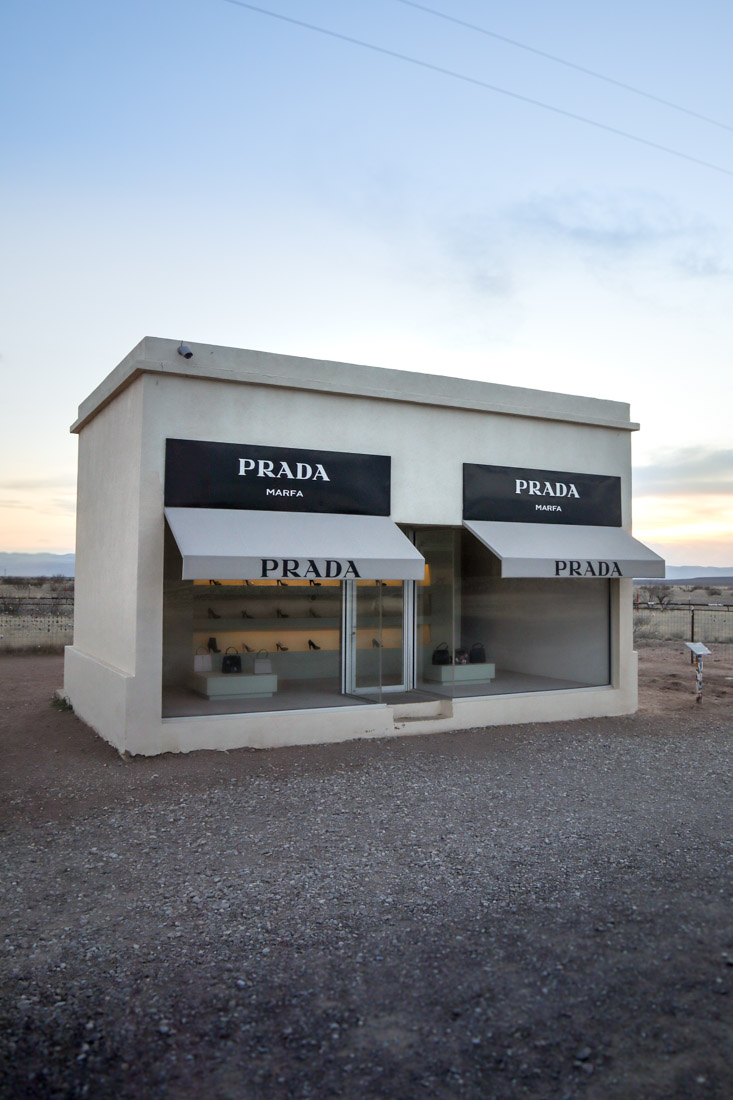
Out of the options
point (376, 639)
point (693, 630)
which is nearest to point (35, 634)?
point (376, 639)

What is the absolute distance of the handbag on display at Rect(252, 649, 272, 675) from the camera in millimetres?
10055

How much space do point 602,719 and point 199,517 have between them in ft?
22.6

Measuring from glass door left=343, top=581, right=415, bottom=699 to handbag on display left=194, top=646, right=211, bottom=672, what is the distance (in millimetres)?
1917

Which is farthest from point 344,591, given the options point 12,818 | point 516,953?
point 516,953

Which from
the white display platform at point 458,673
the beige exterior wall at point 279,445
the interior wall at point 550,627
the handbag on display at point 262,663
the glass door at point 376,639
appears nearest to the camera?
the beige exterior wall at point 279,445

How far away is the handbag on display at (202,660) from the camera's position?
970 cm

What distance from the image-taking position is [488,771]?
8.66 meters

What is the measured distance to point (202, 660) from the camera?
32.0ft

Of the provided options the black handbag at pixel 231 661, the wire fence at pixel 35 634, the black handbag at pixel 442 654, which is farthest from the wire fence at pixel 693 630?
the wire fence at pixel 35 634

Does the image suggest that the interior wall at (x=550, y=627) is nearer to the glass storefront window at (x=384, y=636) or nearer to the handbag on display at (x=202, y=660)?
the glass storefront window at (x=384, y=636)

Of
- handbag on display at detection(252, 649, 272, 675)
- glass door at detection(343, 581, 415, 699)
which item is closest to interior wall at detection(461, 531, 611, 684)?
glass door at detection(343, 581, 415, 699)

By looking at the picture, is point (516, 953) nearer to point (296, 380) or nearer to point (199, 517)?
point (199, 517)

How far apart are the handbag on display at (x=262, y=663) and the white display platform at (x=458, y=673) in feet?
8.40

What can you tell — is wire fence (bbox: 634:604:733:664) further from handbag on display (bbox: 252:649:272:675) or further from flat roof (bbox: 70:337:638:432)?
handbag on display (bbox: 252:649:272:675)
